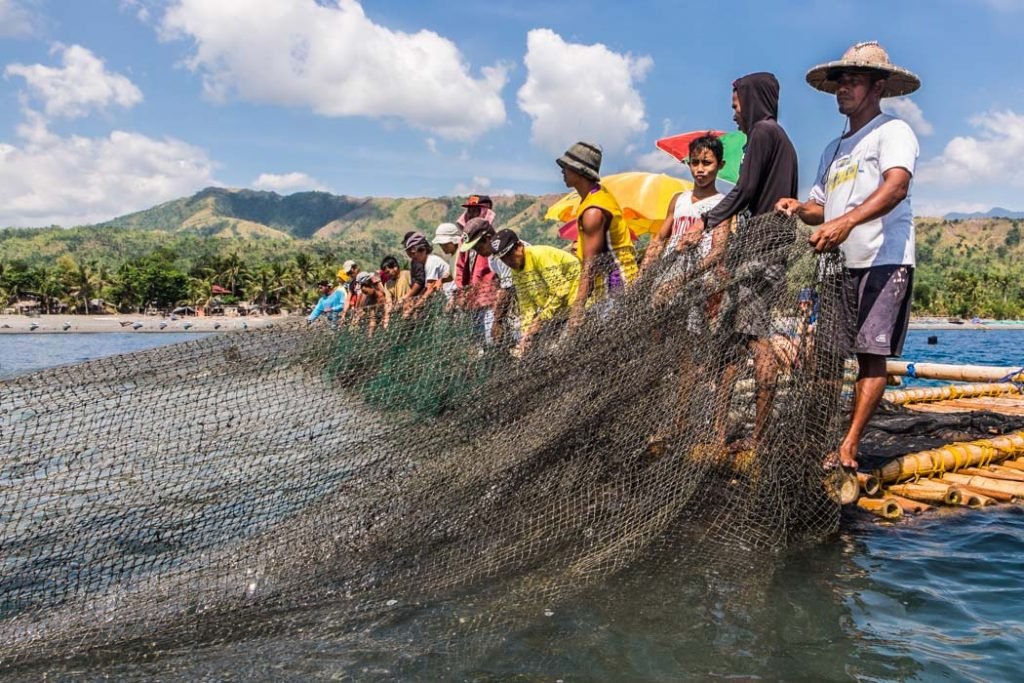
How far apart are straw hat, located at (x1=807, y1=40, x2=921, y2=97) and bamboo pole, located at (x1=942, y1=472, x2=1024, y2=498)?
9.39 feet

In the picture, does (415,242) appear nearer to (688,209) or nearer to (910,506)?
(688,209)

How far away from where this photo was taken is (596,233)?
563 centimetres

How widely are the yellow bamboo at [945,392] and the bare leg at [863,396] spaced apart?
4.23m

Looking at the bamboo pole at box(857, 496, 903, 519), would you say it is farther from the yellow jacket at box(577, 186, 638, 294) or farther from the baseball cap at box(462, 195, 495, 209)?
the baseball cap at box(462, 195, 495, 209)

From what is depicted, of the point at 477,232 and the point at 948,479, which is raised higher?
the point at 477,232

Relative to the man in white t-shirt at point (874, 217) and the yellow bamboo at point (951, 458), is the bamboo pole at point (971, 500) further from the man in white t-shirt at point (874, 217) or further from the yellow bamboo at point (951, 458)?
the man in white t-shirt at point (874, 217)

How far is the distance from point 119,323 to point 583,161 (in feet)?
282

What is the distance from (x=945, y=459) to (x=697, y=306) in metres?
2.80

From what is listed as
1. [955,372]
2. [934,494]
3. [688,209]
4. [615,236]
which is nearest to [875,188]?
[688,209]

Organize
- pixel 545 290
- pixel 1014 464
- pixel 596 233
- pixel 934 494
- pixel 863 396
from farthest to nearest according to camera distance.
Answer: pixel 1014 464 → pixel 934 494 → pixel 596 233 → pixel 545 290 → pixel 863 396

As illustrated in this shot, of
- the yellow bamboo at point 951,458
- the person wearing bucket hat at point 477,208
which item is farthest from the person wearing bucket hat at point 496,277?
the yellow bamboo at point 951,458

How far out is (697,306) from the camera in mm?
4652

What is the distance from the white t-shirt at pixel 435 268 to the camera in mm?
9586

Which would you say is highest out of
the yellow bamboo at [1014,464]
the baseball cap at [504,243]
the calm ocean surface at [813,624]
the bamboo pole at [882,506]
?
the baseball cap at [504,243]
